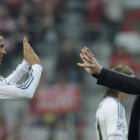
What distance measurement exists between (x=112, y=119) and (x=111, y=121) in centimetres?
2

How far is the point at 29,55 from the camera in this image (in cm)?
586

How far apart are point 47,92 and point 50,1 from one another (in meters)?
2.76

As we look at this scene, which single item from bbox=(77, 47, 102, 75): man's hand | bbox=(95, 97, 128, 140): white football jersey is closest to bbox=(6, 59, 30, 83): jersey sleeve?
bbox=(95, 97, 128, 140): white football jersey

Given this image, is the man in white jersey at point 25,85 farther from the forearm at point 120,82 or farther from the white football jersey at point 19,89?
the forearm at point 120,82

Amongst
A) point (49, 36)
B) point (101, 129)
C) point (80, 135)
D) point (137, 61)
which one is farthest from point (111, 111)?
point (49, 36)

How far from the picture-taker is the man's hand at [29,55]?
19.1 ft

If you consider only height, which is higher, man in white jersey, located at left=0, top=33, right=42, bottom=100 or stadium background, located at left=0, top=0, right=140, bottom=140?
stadium background, located at left=0, top=0, right=140, bottom=140

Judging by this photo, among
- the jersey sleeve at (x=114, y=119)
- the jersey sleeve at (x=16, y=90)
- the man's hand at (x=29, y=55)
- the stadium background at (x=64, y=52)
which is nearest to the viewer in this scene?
the jersey sleeve at (x=16, y=90)

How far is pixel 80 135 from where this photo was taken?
11961 millimetres

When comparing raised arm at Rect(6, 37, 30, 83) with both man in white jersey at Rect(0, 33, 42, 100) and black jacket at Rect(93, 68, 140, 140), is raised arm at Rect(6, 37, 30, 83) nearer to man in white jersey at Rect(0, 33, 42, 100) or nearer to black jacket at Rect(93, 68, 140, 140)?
man in white jersey at Rect(0, 33, 42, 100)

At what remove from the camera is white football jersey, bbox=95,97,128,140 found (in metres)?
6.48

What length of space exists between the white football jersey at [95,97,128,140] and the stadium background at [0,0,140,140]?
5.23 meters

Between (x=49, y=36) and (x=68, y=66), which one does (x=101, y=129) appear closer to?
(x=68, y=66)

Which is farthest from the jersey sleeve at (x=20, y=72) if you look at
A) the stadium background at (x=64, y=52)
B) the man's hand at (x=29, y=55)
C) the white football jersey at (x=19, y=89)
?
the stadium background at (x=64, y=52)
